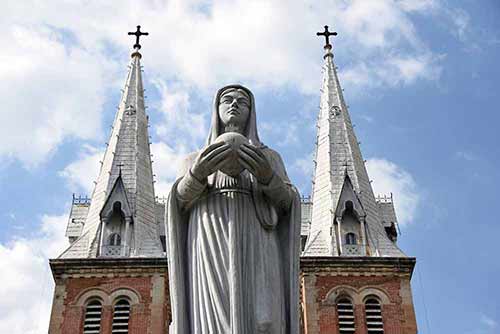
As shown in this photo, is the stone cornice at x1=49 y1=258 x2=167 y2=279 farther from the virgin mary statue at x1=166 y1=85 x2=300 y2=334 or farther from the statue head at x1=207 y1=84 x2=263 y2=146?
the virgin mary statue at x1=166 y1=85 x2=300 y2=334

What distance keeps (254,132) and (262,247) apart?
3.22 feet

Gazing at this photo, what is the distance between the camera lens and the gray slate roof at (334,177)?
133 feet

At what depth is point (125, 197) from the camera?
42.6m

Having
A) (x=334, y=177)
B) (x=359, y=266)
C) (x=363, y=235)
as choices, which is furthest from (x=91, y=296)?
(x=334, y=177)

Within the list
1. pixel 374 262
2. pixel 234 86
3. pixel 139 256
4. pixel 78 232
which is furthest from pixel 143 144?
pixel 234 86

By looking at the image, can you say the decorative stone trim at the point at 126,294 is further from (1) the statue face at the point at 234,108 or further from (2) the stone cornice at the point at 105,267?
(1) the statue face at the point at 234,108

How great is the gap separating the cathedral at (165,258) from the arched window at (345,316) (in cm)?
4

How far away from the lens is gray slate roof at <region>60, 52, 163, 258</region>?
4053 centimetres

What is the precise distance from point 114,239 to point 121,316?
12.3ft

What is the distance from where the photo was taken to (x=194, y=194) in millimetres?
7285

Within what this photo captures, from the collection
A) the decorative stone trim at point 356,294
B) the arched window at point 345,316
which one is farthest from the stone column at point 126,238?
the arched window at point 345,316

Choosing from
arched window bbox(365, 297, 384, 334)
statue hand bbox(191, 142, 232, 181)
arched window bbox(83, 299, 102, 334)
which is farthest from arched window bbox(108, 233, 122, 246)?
statue hand bbox(191, 142, 232, 181)

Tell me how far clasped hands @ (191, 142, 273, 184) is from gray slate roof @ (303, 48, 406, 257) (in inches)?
1284

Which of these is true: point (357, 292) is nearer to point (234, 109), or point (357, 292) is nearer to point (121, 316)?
point (121, 316)
